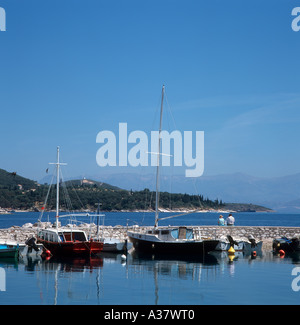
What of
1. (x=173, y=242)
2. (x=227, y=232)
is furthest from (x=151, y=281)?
(x=227, y=232)

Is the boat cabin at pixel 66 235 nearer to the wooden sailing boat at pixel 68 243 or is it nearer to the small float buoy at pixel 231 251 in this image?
the wooden sailing boat at pixel 68 243

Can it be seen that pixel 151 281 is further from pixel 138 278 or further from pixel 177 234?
pixel 177 234

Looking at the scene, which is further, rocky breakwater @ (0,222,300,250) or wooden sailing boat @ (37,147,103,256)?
rocky breakwater @ (0,222,300,250)

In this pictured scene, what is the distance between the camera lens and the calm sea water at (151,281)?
76.1 feet

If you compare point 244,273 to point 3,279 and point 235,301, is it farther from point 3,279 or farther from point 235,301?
point 3,279

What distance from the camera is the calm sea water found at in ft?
76.1

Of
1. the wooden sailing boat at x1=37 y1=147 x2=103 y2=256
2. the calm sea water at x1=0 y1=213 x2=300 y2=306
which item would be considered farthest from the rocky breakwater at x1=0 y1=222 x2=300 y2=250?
the calm sea water at x1=0 y1=213 x2=300 y2=306

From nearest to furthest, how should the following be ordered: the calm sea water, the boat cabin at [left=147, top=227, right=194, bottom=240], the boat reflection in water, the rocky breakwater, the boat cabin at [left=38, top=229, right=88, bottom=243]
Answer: the calm sea water → the boat reflection in water → the boat cabin at [left=38, top=229, right=88, bottom=243] → the boat cabin at [left=147, top=227, right=194, bottom=240] → the rocky breakwater

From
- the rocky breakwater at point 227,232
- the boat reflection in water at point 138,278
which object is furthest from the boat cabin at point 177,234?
the rocky breakwater at point 227,232

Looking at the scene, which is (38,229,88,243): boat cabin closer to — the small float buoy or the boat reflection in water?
the boat reflection in water
